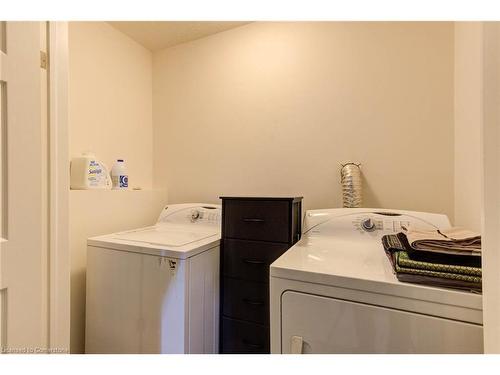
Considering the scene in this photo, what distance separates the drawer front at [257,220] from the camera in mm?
1277

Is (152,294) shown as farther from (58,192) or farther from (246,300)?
(58,192)

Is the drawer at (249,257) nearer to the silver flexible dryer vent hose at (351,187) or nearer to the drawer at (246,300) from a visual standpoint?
the drawer at (246,300)

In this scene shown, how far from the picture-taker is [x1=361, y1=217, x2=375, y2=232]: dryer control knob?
4.28 feet

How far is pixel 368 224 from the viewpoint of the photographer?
4.31 ft

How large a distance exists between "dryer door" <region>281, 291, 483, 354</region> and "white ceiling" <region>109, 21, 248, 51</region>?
204cm

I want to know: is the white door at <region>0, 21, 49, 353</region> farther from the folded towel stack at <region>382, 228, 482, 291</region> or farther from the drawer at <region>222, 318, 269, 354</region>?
the folded towel stack at <region>382, 228, 482, 291</region>

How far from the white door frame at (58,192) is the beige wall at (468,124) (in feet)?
5.12

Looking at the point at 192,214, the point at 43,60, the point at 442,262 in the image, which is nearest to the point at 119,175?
the point at 192,214

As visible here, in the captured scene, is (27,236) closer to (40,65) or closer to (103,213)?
(40,65)

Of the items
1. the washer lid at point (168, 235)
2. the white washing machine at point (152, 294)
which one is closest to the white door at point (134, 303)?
the white washing machine at point (152, 294)

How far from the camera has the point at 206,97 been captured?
2064 mm

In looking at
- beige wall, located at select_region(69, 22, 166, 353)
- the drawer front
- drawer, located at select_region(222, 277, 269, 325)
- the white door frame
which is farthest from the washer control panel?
the white door frame
